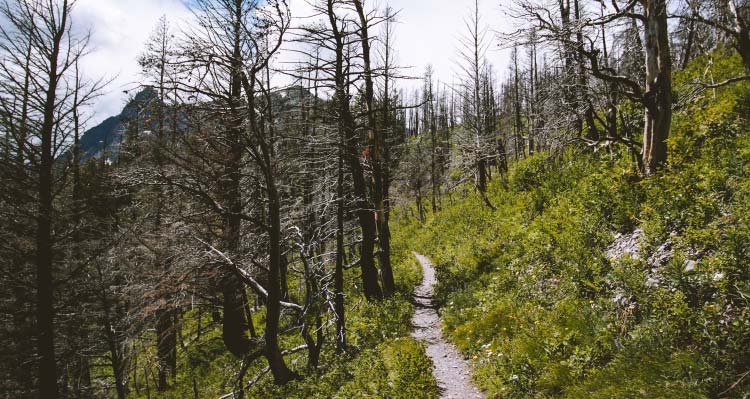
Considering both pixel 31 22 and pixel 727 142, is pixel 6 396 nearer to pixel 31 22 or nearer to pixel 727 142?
pixel 31 22

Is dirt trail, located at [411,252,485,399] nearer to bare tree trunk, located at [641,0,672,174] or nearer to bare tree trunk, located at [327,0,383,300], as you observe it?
bare tree trunk, located at [327,0,383,300]

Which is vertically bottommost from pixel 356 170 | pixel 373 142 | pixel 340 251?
pixel 340 251

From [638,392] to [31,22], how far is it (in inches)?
540

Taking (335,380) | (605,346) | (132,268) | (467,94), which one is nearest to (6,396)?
(132,268)

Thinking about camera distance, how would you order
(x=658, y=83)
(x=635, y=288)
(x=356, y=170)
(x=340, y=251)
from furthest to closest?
(x=356, y=170) < (x=340, y=251) < (x=658, y=83) < (x=635, y=288)

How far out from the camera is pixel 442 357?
7.65 metres

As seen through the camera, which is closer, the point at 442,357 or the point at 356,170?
the point at 442,357

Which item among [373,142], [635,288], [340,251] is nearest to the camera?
[635,288]

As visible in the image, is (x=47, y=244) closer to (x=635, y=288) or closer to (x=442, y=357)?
(x=442, y=357)

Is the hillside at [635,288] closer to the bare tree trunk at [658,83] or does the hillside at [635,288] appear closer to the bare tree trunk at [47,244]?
the bare tree trunk at [658,83]

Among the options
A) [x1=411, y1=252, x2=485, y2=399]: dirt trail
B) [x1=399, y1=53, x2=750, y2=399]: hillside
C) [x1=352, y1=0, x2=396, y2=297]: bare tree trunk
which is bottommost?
[x1=411, y1=252, x2=485, y2=399]: dirt trail

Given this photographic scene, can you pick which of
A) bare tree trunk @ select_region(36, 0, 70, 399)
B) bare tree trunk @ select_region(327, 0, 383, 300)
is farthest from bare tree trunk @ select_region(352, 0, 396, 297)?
bare tree trunk @ select_region(36, 0, 70, 399)

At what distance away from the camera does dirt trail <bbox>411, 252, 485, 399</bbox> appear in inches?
238

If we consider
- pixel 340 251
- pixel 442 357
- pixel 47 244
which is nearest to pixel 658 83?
pixel 442 357
